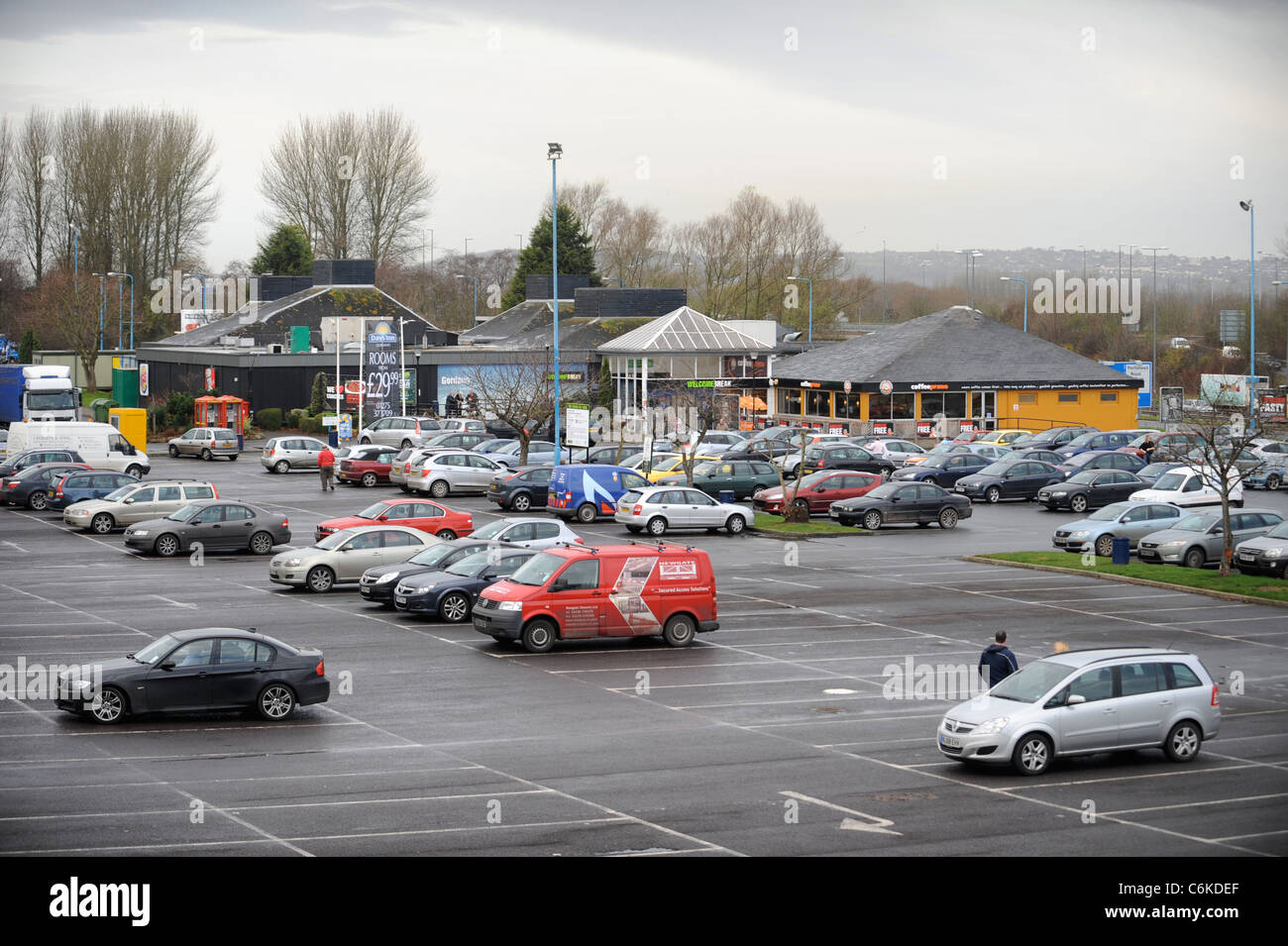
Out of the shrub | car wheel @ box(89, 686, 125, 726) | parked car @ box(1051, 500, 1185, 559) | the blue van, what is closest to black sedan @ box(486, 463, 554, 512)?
the blue van

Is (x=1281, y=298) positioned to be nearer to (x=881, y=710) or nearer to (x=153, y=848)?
(x=881, y=710)

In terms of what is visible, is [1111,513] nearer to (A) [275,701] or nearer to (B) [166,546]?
(B) [166,546]

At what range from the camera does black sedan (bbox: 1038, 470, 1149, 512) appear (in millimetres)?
45969

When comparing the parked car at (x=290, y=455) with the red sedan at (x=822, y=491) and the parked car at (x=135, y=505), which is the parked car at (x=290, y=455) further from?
the red sedan at (x=822, y=491)

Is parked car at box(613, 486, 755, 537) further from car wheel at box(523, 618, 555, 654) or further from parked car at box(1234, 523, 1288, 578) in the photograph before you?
car wheel at box(523, 618, 555, 654)

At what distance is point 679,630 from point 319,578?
886 cm

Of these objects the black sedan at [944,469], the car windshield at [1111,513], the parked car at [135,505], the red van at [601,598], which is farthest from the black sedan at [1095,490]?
the parked car at [135,505]

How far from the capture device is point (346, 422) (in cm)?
6638

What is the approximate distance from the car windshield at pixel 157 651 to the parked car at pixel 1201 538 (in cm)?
2448

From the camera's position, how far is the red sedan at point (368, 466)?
170 feet

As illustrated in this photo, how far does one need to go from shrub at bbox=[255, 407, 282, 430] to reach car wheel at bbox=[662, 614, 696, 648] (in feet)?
183

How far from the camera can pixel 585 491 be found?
4200cm

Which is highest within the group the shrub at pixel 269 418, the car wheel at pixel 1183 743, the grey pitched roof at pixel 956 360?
the grey pitched roof at pixel 956 360
